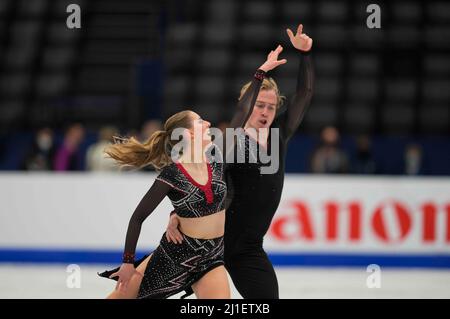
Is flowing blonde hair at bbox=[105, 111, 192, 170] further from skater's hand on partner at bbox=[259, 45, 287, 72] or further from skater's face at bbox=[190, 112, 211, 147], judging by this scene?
skater's hand on partner at bbox=[259, 45, 287, 72]

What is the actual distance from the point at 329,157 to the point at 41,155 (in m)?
3.15

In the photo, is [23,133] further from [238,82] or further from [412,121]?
[412,121]

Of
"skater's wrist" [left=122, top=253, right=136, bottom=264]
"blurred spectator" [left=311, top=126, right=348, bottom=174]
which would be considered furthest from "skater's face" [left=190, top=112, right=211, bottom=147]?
"blurred spectator" [left=311, top=126, right=348, bottom=174]

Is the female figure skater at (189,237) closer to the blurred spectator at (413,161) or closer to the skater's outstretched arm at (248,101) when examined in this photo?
the skater's outstretched arm at (248,101)

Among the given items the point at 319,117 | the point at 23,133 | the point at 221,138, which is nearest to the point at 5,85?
the point at 23,133

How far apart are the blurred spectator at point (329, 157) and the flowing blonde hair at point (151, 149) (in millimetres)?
5157

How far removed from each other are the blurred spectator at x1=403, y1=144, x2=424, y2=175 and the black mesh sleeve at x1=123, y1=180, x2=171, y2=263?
6.51 meters

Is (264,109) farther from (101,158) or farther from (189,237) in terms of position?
(101,158)

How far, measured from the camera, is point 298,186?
8781mm

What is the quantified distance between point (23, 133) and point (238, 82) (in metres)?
2.94

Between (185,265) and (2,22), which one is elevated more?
(2,22)

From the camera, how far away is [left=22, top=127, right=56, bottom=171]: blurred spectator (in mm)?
9734

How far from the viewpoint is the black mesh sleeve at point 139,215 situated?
4.06m

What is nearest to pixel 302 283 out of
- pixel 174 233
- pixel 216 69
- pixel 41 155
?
pixel 174 233
